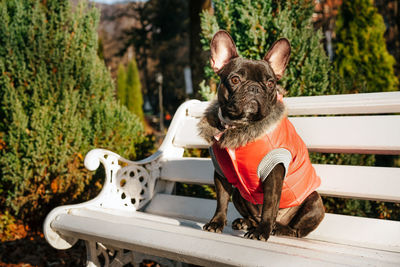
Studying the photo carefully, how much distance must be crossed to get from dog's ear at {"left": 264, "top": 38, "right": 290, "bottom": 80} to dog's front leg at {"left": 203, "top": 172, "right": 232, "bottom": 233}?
2.29ft

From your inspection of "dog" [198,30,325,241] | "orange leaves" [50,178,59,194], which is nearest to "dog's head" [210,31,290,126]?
"dog" [198,30,325,241]

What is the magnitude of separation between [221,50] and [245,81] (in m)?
0.30

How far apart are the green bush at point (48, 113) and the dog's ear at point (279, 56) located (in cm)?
252

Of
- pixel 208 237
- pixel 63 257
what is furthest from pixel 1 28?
pixel 208 237

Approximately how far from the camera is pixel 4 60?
390cm

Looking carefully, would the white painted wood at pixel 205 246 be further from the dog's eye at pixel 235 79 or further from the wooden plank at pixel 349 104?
the wooden plank at pixel 349 104

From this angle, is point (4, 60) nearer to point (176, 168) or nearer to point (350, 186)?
point (176, 168)

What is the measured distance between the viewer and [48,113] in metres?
3.98

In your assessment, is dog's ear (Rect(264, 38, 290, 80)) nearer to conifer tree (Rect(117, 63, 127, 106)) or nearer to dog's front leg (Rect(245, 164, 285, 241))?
dog's front leg (Rect(245, 164, 285, 241))

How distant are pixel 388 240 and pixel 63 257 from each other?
119 inches

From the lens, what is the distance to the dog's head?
1915 millimetres

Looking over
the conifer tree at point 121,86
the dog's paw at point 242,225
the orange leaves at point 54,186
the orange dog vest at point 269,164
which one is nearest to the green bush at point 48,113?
the orange leaves at point 54,186

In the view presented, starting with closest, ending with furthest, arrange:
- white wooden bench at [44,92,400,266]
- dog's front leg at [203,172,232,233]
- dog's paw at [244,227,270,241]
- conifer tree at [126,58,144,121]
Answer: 1. white wooden bench at [44,92,400,266]
2. dog's paw at [244,227,270,241]
3. dog's front leg at [203,172,232,233]
4. conifer tree at [126,58,144,121]

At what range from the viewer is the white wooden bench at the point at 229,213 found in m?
1.51
